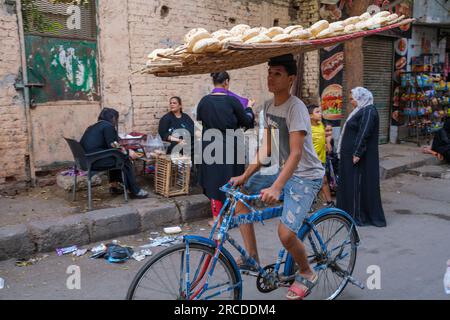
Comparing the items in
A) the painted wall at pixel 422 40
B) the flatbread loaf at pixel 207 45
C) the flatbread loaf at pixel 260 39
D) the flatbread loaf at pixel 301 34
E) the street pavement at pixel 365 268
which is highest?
the painted wall at pixel 422 40

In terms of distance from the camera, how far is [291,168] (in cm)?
298

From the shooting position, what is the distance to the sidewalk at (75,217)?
4.77 metres

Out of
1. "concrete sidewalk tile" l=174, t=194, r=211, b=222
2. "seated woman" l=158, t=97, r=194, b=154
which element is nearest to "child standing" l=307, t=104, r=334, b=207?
"concrete sidewalk tile" l=174, t=194, r=211, b=222

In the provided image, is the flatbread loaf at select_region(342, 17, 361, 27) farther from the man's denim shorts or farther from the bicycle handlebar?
the bicycle handlebar

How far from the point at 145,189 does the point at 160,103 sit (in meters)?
1.94

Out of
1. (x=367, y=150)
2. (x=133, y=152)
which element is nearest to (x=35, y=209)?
(x=133, y=152)

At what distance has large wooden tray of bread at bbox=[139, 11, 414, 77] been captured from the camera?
2494 millimetres

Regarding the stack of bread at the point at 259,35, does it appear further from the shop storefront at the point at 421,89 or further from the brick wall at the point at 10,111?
the shop storefront at the point at 421,89

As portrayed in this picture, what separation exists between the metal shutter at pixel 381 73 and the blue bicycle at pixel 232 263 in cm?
1018

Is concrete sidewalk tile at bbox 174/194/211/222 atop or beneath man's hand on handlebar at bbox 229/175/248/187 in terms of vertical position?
beneath

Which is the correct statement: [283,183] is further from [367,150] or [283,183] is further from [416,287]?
[367,150]

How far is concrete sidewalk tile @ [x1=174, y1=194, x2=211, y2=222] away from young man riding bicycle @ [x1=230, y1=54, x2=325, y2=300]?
2.71m

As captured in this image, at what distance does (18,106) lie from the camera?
633cm

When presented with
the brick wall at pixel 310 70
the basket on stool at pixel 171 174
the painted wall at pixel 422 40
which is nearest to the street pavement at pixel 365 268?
the basket on stool at pixel 171 174
